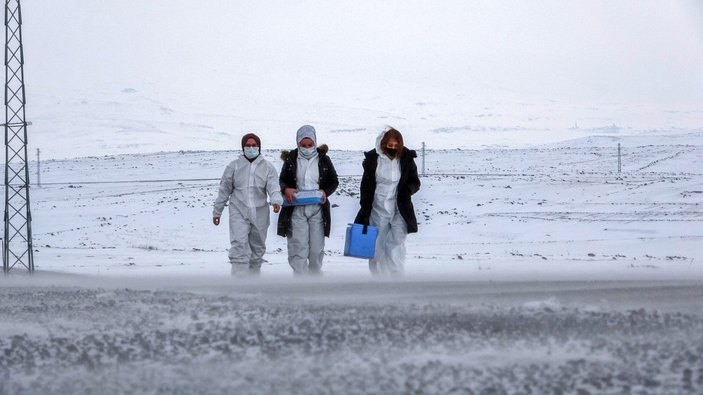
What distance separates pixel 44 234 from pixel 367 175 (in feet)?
61.3

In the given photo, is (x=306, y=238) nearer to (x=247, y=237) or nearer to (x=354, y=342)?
(x=247, y=237)

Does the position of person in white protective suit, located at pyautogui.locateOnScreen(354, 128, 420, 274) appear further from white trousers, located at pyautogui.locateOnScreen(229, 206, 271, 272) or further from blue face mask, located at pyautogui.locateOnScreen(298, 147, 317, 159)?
white trousers, located at pyautogui.locateOnScreen(229, 206, 271, 272)

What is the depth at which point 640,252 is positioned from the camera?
19219mm

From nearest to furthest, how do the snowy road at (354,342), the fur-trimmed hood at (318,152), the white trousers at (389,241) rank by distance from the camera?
the snowy road at (354,342)
the white trousers at (389,241)
the fur-trimmed hood at (318,152)

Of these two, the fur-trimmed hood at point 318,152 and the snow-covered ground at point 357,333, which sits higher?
the fur-trimmed hood at point 318,152

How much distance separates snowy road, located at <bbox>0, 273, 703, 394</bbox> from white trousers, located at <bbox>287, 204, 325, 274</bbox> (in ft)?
9.40

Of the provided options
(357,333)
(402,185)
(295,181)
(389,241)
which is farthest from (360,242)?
(357,333)

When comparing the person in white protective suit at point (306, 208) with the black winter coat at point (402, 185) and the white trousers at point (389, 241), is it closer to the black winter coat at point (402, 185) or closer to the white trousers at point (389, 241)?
the black winter coat at point (402, 185)

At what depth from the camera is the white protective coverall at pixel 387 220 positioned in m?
10.7

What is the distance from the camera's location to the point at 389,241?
10.9 meters

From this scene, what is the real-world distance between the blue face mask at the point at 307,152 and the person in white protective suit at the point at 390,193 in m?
0.55

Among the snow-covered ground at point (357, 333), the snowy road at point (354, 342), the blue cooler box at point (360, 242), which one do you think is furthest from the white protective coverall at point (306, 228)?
the snowy road at point (354, 342)

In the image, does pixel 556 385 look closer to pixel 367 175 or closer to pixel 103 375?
pixel 103 375

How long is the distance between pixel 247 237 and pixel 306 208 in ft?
2.22
